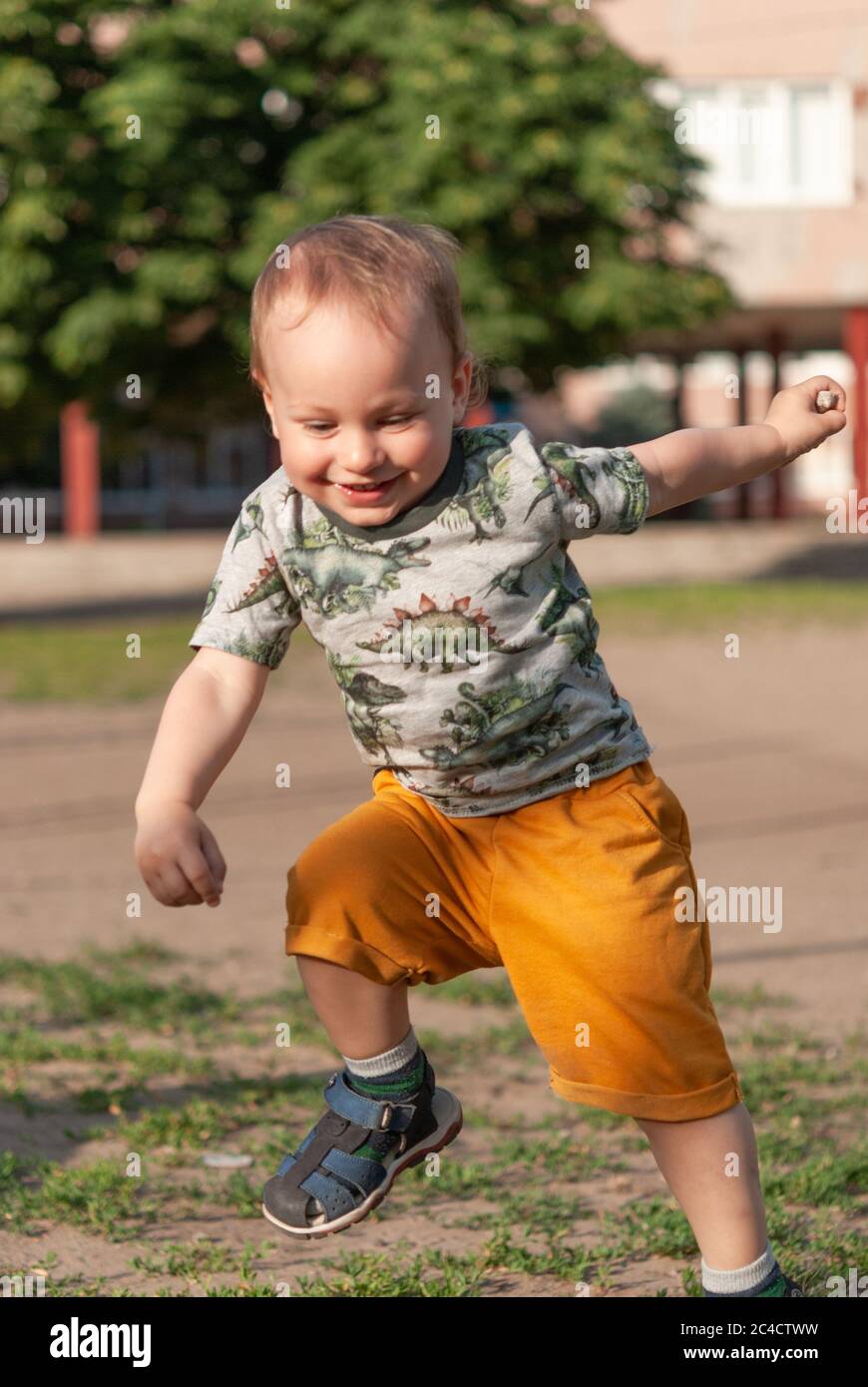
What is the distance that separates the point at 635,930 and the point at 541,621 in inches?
17.3

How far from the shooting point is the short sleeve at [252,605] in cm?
254

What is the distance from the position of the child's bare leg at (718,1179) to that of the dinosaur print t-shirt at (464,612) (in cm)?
50

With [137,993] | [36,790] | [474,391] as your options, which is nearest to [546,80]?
[36,790]

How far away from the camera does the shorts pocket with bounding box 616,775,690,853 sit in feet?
8.36

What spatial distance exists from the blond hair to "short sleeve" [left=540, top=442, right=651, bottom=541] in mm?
212

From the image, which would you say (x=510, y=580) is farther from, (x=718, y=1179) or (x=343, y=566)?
(x=718, y=1179)

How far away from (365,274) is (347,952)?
908 mm

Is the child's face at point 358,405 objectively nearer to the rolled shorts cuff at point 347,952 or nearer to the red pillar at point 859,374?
the rolled shorts cuff at point 347,952

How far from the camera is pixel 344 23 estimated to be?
1725 cm

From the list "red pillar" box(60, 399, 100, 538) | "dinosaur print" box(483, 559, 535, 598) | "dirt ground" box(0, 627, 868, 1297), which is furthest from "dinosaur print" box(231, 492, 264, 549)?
"red pillar" box(60, 399, 100, 538)

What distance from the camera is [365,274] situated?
2.35 m

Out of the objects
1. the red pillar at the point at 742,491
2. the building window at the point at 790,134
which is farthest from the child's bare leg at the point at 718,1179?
the red pillar at the point at 742,491

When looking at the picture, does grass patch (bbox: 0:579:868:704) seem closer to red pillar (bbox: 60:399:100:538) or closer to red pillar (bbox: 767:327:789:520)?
red pillar (bbox: 767:327:789:520)

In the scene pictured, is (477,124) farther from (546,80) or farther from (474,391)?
(474,391)
